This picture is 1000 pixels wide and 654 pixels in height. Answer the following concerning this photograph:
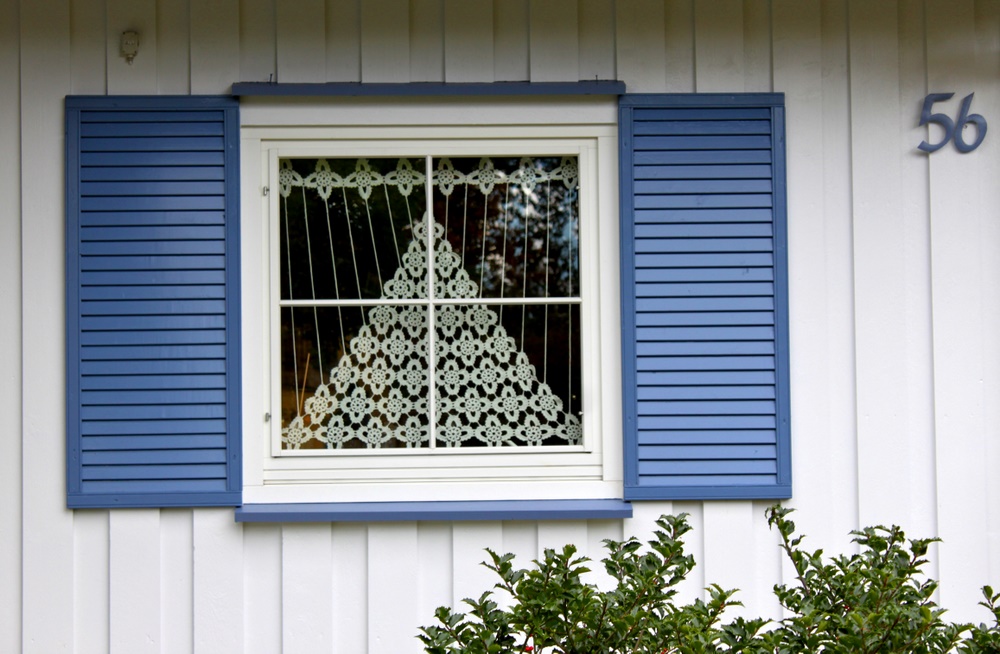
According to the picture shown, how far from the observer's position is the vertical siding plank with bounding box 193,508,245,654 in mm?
3016

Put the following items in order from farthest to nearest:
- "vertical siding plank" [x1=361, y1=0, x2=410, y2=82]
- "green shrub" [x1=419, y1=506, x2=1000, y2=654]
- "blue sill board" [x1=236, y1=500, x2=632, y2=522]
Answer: "vertical siding plank" [x1=361, y1=0, x2=410, y2=82]
"blue sill board" [x1=236, y1=500, x2=632, y2=522]
"green shrub" [x1=419, y1=506, x2=1000, y2=654]

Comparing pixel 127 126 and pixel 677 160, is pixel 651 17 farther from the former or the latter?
pixel 127 126

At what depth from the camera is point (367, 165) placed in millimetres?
3123

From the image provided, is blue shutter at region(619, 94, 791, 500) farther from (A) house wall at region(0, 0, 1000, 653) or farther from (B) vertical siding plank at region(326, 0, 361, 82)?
(B) vertical siding plank at region(326, 0, 361, 82)

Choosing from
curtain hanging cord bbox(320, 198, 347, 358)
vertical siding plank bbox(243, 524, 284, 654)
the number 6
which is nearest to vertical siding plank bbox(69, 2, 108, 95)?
curtain hanging cord bbox(320, 198, 347, 358)

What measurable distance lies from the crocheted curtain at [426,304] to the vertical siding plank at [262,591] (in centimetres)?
31

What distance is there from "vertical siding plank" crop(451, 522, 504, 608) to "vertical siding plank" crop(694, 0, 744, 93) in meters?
1.63

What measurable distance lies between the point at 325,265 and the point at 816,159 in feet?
5.51

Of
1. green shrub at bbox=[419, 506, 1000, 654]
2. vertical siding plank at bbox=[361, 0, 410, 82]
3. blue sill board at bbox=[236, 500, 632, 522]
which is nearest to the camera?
green shrub at bbox=[419, 506, 1000, 654]

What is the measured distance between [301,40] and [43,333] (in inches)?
50.1

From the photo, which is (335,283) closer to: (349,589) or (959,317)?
(349,589)

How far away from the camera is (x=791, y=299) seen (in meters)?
3.09

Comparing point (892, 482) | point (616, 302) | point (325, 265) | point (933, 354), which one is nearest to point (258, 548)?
point (325, 265)

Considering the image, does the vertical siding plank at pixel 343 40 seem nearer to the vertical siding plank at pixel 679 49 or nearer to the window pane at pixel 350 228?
the window pane at pixel 350 228
